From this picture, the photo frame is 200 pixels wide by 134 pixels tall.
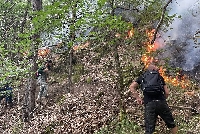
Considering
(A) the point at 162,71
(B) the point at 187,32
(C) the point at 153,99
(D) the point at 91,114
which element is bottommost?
(D) the point at 91,114

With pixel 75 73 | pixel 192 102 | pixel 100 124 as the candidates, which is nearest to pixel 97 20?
pixel 100 124

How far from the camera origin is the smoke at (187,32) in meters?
16.4

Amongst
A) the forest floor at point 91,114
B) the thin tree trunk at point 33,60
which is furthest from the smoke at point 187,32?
the thin tree trunk at point 33,60

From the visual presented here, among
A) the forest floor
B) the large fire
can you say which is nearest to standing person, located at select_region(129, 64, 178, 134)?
the forest floor

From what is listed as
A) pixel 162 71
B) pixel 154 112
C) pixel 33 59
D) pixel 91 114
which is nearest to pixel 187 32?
pixel 162 71

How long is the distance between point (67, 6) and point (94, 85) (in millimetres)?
7373

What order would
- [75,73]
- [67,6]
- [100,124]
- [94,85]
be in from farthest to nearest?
[75,73], [94,85], [100,124], [67,6]

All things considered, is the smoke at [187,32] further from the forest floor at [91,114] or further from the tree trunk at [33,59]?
the tree trunk at [33,59]

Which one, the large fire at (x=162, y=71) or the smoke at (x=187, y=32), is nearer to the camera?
the large fire at (x=162, y=71)

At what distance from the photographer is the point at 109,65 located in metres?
16.8

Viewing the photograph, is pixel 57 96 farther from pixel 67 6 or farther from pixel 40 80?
pixel 67 6

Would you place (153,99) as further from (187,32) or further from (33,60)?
(187,32)

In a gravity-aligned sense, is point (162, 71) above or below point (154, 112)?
above

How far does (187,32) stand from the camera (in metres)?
18.9
